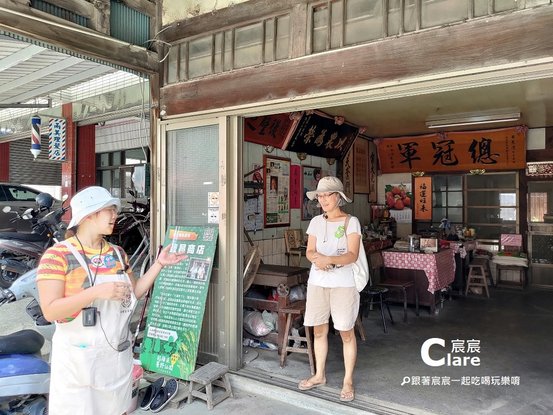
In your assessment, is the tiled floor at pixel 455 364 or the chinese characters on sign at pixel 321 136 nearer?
the tiled floor at pixel 455 364

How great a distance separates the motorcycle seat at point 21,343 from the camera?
2322mm

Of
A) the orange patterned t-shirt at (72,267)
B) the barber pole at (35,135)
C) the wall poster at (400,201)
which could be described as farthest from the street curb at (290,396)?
the barber pole at (35,135)

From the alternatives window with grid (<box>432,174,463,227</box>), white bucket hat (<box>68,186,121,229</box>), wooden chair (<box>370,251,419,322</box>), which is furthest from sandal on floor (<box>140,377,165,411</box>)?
window with grid (<box>432,174,463,227</box>)

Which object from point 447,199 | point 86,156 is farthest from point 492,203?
point 86,156

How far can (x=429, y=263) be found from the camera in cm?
546

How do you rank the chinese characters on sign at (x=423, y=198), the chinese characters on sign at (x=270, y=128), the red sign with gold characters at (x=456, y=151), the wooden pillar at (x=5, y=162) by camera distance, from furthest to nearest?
the wooden pillar at (x=5, y=162), the chinese characters on sign at (x=423, y=198), the red sign with gold characters at (x=456, y=151), the chinese characters on sign at (x=270, y=128)

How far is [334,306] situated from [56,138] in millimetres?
7843

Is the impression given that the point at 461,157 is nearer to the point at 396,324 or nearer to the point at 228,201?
the point at 396,324

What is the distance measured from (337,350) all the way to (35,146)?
23.1 ft

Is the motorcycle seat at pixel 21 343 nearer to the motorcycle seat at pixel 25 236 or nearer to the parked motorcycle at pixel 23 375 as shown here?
the parked motorcycle at pixel 23 375

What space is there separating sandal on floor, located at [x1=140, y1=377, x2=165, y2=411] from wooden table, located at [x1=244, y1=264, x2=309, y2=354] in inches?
45.3

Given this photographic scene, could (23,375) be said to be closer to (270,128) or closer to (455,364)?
(455,364)

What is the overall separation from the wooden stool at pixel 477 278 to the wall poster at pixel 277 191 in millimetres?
3146

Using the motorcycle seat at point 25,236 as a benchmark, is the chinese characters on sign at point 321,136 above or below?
above
